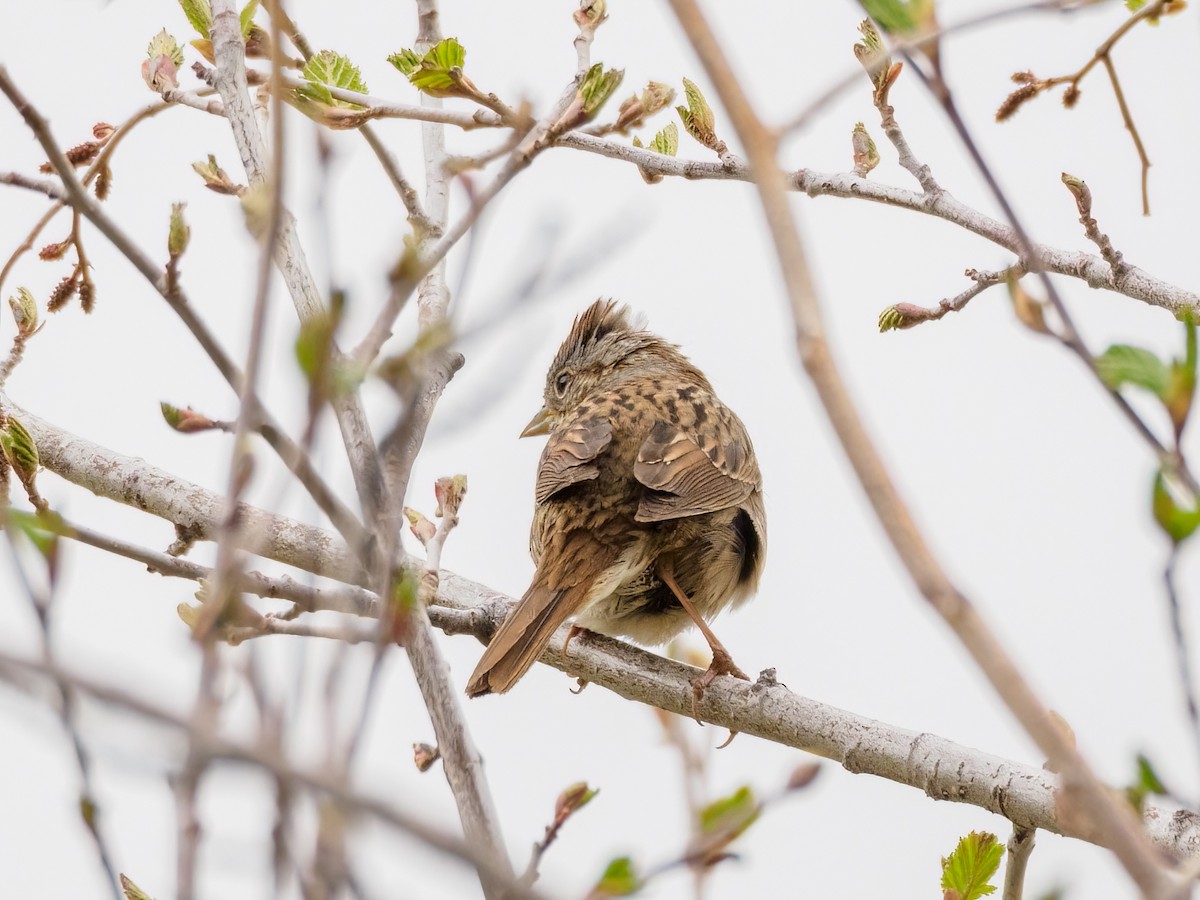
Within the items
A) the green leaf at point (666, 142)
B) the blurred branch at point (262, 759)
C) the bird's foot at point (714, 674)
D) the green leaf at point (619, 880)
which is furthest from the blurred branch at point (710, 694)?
the blurred branch at point (262, 759)

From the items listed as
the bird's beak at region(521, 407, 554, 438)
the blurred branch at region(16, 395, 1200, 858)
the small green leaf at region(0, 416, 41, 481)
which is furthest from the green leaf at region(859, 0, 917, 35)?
the bird's beak at region(521, 407, 554, 438)

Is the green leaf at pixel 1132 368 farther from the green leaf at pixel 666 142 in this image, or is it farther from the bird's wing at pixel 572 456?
the bird's wing at pixel 572 456

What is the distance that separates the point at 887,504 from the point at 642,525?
3564 millimetres

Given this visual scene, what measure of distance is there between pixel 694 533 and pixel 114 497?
1.89 metres

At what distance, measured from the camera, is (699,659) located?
14.5 feet

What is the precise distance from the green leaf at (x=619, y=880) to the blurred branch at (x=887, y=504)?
501 millimetres

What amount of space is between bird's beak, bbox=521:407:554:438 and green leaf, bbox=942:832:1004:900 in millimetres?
3638

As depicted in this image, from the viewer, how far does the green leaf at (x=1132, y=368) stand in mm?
1431

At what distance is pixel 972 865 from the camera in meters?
2.79

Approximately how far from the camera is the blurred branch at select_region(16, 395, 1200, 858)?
3182 mm

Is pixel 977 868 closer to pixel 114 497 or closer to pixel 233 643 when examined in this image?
pixel 233 643

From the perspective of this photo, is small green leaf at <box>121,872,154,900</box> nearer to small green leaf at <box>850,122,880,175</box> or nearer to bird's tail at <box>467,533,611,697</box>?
bird's tail at <box>467,533,611,697</box>

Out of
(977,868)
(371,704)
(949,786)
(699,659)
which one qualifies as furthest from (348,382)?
(699,659)

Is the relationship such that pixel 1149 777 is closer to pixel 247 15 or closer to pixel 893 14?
pixel 893 14
